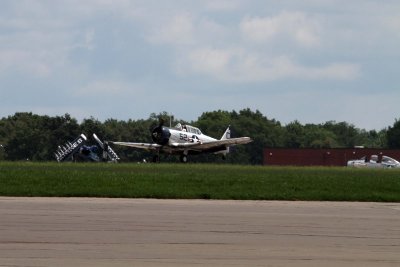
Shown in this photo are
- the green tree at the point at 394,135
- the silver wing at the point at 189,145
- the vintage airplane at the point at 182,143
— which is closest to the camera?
the vintage airplane at the point at 182,143

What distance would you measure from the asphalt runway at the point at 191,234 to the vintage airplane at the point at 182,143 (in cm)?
4117

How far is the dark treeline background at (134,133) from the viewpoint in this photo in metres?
114

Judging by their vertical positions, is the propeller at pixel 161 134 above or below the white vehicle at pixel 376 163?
above

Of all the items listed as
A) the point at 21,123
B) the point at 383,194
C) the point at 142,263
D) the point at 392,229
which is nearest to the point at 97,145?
the point at 21,123

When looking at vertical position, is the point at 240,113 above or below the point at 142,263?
above

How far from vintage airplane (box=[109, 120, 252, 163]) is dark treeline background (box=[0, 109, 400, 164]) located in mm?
19400

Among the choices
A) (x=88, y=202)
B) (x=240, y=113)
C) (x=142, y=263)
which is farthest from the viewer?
(x=240, y=113)

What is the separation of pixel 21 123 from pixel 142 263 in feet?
372

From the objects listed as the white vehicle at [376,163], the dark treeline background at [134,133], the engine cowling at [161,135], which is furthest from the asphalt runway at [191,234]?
the dark treeline background at [134,133]

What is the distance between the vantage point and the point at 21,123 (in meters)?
130

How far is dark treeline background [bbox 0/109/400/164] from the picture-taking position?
114 metres

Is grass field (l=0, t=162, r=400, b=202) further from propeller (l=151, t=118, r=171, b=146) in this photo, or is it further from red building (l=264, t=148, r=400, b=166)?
red building (l=264, t=148, r=400, b=166)

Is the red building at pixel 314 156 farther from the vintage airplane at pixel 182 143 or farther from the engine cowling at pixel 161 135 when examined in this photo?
the engine cowling at pixel 161 135

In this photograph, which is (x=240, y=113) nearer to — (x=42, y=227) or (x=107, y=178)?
(x=107, y=178)
